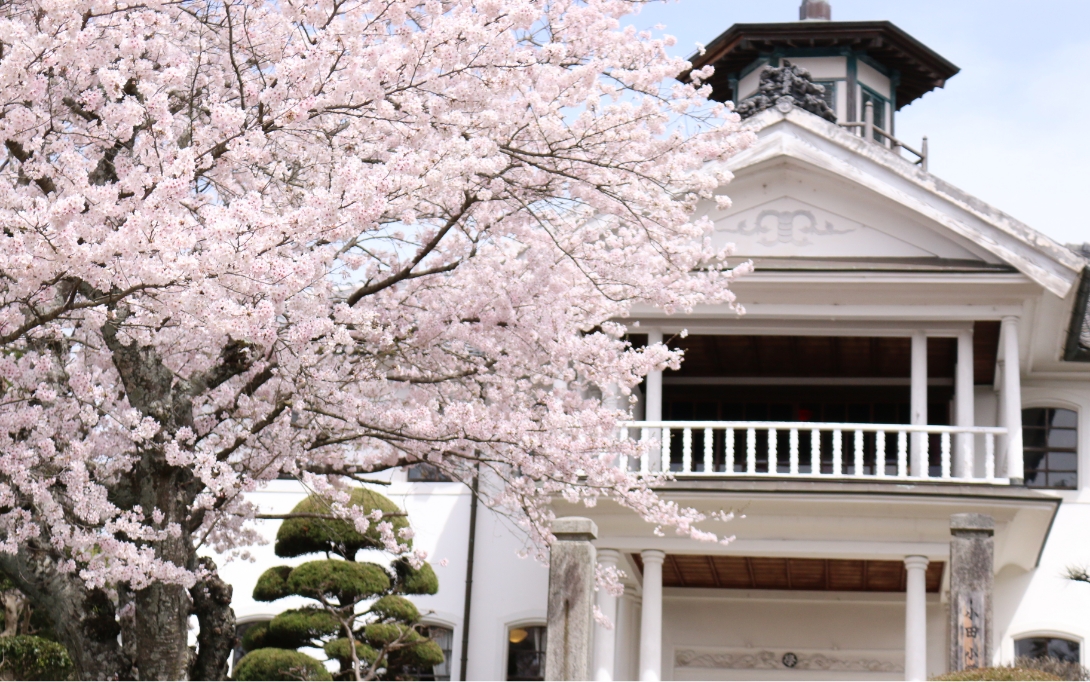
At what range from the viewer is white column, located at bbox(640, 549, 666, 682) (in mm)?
14258

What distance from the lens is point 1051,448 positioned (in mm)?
17469

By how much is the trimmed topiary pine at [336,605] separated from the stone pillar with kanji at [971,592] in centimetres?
579

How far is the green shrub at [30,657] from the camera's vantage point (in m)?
13.2

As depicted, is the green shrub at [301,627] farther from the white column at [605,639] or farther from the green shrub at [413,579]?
the white column at [605,639]

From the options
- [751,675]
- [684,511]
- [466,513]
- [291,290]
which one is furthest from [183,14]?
[751,675]

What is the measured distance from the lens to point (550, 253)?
964 centimetres

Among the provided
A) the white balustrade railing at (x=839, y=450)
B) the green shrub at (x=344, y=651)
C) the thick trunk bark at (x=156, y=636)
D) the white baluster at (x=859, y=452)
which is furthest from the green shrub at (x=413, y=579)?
the thick trunk bark at (x=156, y=636)

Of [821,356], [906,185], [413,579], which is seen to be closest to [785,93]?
[906,185]

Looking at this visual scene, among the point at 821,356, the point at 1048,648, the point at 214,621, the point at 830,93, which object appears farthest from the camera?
the point at 830,93

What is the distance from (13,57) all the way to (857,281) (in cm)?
1063

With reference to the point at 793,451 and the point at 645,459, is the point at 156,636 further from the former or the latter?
the point at 793,451

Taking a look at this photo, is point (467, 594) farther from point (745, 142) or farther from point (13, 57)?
point (13, 57)

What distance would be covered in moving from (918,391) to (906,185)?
8.11 feet

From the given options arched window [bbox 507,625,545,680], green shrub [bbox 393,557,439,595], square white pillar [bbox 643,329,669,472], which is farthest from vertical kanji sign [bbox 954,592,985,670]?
arched window [bbox 507,625,545,680]
